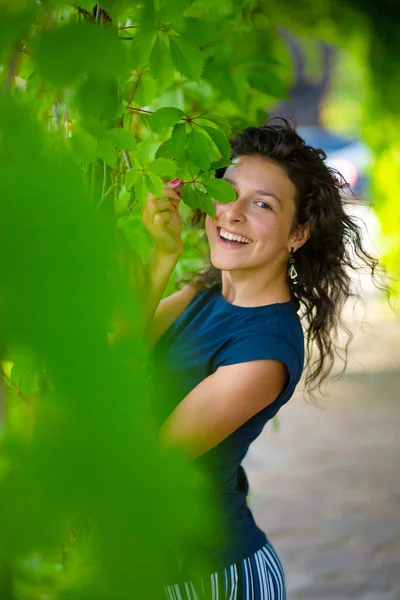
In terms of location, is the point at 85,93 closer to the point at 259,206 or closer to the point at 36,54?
the point at 36,54

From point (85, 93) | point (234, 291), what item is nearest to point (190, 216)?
point (234, 291)

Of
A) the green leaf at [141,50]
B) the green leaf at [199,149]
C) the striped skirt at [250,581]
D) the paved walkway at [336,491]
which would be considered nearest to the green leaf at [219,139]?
the green leaf at [199,149]

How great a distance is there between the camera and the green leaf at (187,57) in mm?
744

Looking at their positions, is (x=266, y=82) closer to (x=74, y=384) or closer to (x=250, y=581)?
(x=250, y=581)

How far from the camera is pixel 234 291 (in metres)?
1.42

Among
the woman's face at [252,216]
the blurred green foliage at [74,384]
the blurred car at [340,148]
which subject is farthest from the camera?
the blurred car at [340,148]

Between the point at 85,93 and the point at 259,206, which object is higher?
the point at 259,206

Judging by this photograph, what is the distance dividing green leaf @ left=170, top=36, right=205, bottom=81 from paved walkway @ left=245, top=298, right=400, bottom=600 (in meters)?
2.11

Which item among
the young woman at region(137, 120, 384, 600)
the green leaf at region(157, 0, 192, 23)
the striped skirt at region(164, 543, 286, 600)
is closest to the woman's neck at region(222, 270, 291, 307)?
the young woman at region(137, 120, 384, 600)

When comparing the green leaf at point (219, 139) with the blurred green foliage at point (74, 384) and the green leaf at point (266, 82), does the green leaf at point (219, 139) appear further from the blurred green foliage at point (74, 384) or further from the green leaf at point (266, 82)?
the blurred green foliage at point (74, 384)

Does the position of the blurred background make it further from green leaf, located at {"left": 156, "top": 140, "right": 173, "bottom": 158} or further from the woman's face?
green leaf, located at {"left": 156, "top": 140, "right": 173, "bottom": 158}

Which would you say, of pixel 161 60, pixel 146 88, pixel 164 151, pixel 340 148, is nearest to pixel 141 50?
pixel 161 60

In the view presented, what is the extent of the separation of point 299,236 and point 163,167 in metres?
0.60

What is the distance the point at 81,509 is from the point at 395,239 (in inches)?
209
